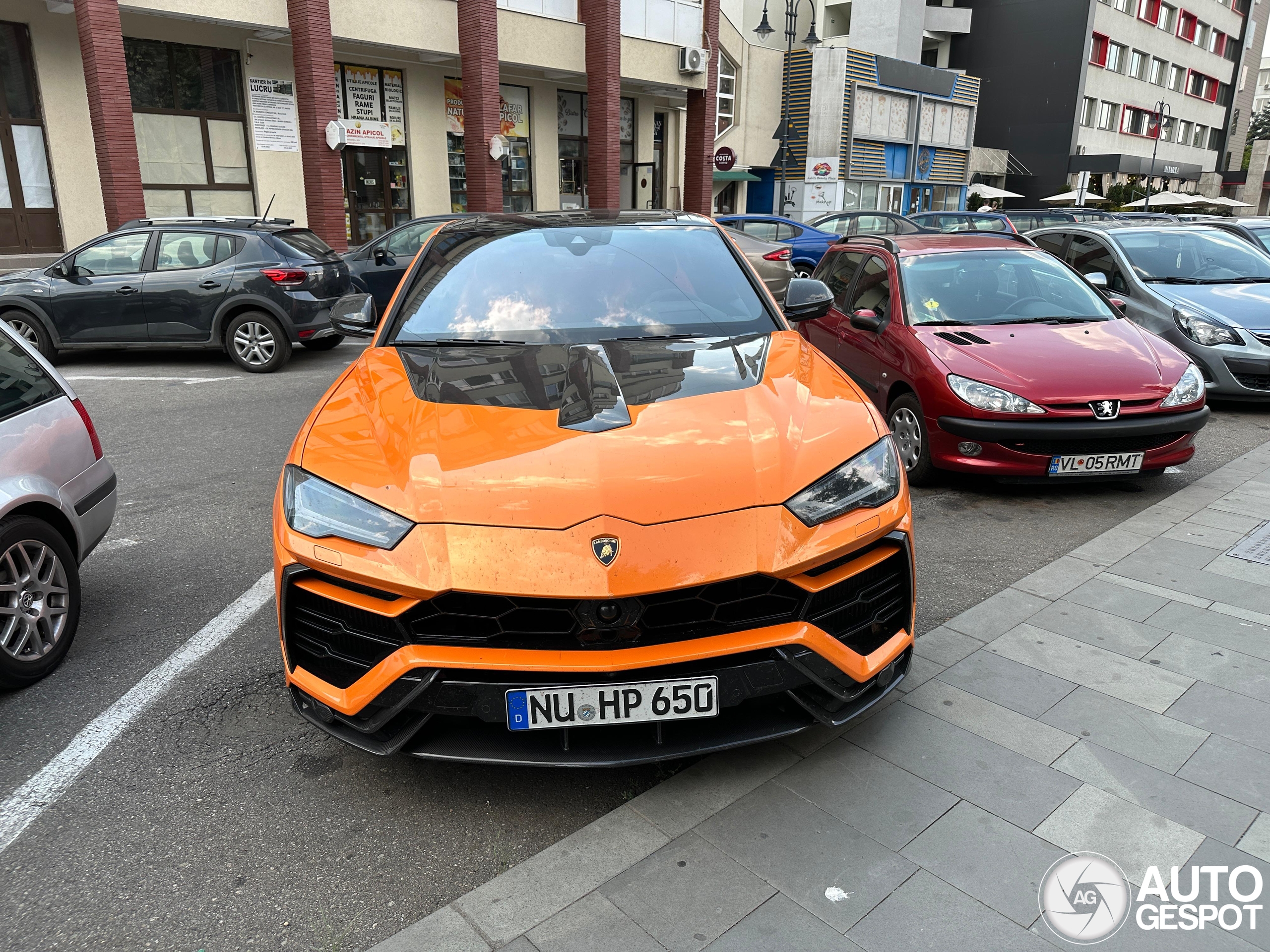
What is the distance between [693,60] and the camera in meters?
23.8

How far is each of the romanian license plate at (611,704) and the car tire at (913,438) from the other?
365 cm

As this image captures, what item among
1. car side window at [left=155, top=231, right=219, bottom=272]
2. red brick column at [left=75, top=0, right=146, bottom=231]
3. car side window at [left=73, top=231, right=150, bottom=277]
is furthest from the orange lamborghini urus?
red brick column at [left=75, top=0, right=146, bottom=231]

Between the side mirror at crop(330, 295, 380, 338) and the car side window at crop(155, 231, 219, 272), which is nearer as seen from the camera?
the side mirror at crop(330, 295, 380, 338)

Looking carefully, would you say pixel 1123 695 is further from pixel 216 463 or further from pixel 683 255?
pixel 216 463

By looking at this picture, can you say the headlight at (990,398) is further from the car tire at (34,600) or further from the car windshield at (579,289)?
the car tire at (34,600)

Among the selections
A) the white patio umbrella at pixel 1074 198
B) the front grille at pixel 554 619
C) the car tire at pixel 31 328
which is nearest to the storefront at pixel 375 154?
the car tire at pixel 31 328

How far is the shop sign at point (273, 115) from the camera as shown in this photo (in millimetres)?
18047

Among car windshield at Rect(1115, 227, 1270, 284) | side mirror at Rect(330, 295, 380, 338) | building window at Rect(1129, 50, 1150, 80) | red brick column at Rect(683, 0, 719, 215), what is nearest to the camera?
side mirror at Rect(330, 295, 380, 338)

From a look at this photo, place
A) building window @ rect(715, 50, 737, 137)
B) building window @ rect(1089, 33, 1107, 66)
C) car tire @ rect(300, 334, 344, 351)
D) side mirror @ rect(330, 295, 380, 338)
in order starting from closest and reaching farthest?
side mirror @ rect(330, 295, 380, 338)
car tire @ rect(300, 334, 344, 351)
building window @ rect(715, 50, 737, 137)
building window @ rect(1089, 33, 1107, 66)

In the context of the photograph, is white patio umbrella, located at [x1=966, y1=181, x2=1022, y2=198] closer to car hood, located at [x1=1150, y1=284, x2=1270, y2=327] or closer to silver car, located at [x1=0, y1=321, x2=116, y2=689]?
car hood, located at [x1=1150, y1=284, x2=1270, y2=327]

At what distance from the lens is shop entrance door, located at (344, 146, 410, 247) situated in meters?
20.2

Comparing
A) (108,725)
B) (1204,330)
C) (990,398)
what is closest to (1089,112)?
(1204,330)

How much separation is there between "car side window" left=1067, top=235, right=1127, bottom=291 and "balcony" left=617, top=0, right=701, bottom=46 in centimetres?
1613

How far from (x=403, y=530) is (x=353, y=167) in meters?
20.0
